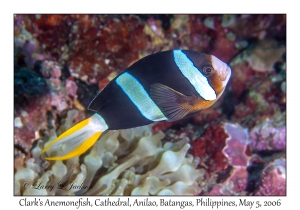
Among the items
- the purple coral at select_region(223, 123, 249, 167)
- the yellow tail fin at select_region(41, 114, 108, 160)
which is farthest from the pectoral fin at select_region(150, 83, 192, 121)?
the purple coral at select_region(223, 123, 249, 167)

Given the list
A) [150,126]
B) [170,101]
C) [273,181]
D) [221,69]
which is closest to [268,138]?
[273,181]

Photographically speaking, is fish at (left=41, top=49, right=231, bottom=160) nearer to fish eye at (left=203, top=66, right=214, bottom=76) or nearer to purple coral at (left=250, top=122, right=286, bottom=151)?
fish eye at (left=203, top=66, right=214, bottom=76)

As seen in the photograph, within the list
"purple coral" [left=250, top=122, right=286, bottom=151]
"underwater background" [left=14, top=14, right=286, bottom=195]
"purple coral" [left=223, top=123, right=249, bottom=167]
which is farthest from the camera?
"purple coral" [left=250, top=122, right=286, bottom=151]

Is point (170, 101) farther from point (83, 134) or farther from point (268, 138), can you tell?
point (268, 138)

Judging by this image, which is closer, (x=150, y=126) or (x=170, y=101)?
(x=170, y=101)

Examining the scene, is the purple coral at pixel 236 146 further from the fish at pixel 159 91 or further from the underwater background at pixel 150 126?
the fish at pixel 159 91

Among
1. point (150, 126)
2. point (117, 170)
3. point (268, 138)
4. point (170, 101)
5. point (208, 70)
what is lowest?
point (117, 170)
